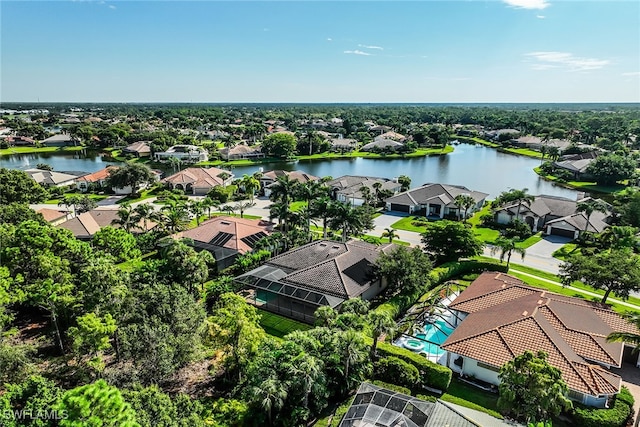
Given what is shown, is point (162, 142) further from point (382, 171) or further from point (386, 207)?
point (386, 207)

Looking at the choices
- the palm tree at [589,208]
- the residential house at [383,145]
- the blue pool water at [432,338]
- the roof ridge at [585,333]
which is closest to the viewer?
the roof ridge at [585,333]

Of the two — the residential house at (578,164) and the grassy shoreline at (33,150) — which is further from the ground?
the residential house at (578,164)

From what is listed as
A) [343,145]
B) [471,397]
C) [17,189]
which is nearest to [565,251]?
[471,397]

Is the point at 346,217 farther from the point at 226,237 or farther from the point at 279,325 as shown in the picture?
the point at 279,325

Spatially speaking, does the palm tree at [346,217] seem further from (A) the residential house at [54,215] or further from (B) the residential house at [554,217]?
(A) the residential house at [54,215]

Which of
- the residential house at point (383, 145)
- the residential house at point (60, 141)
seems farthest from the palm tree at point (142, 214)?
the residential house at point (60, 141)

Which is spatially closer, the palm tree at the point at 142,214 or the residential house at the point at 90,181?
the palm tree at the point at 142,214

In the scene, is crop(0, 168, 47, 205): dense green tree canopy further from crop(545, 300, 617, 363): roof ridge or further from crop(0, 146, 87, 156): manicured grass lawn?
crop(0, 146, 87, 156): manicured grass lawn
